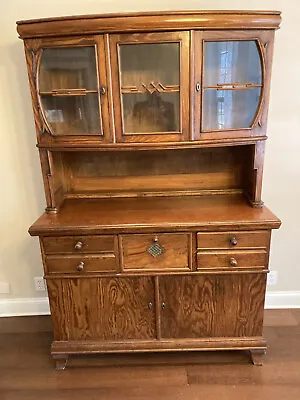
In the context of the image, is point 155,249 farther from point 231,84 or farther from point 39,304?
point 39,304

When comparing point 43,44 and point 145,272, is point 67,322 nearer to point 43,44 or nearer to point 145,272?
point 145,272

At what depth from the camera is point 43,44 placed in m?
1.71

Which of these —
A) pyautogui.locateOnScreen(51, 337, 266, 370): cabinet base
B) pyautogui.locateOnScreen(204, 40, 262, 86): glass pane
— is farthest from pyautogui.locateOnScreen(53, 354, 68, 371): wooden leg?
pyautogui.locateOnScreen(204, 40, 262, 86): glass pane

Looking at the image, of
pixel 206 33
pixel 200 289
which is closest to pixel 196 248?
pixel 200 289

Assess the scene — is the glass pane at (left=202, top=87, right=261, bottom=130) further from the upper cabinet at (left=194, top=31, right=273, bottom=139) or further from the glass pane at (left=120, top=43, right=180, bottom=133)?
the glass pane at (left=120, top=43, right=180, bottom=133)

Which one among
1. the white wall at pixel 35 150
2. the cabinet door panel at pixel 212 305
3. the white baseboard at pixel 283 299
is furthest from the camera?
the white baseboard at pixel 283 299

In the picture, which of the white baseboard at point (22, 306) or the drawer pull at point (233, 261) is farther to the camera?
the white baseboard at point (22, 306)

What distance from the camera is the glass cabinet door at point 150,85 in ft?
5.57

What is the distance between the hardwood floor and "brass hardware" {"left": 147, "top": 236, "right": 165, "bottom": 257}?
27.1 inches

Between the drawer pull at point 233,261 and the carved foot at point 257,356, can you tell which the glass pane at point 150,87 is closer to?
the drawer pull at point 233,261

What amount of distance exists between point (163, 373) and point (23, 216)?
133 centimetres

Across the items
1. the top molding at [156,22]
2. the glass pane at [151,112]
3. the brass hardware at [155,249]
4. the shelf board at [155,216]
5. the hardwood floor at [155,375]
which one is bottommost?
the hardwood floor at [155,375]

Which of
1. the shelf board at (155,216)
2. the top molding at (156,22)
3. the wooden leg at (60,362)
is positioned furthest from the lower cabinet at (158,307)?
the top molding at (156,22)

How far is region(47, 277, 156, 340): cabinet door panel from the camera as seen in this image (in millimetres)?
1885
